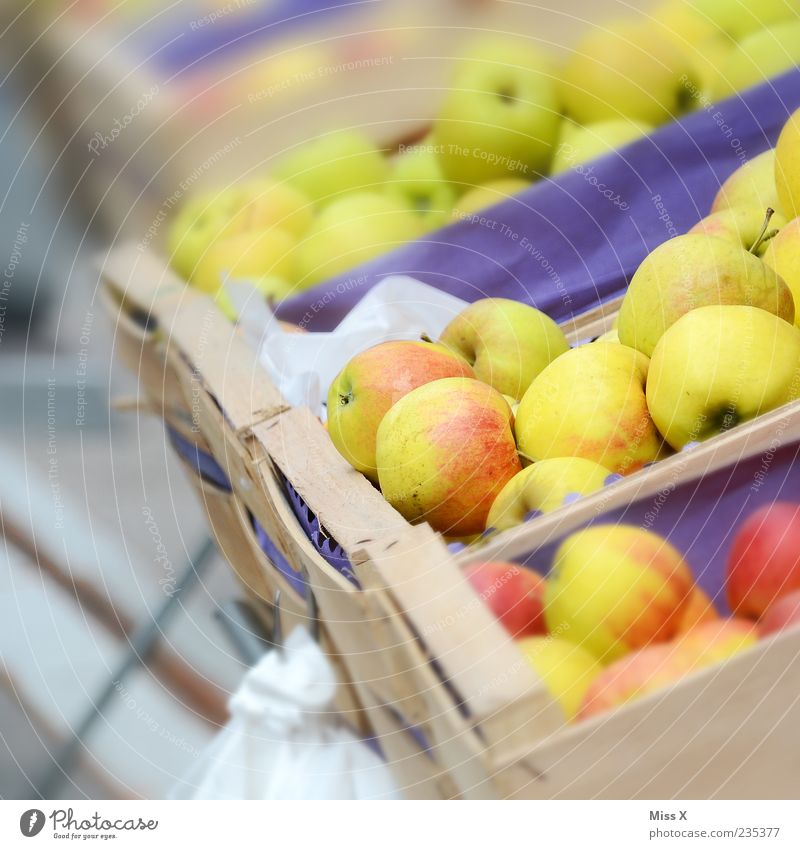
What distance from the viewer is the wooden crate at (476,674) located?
0.33 metres

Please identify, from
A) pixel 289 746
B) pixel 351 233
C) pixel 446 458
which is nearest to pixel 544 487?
pixel 446 458

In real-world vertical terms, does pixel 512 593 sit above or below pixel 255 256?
below

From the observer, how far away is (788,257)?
20.5 inches

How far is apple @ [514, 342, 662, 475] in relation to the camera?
0.47 metres

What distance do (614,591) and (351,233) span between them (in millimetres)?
382

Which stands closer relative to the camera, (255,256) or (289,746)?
(289,746)

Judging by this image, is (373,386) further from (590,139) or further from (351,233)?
(590,139)

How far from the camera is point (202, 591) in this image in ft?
1.72

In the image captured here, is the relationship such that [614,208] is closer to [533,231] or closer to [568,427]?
[533,231]

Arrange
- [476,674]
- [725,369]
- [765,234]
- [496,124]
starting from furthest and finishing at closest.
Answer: [496,124], [765,234], [725,369], [476,674]

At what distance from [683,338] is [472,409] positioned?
112 mm

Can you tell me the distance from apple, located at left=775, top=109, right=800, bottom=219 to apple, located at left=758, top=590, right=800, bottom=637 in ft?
0.93

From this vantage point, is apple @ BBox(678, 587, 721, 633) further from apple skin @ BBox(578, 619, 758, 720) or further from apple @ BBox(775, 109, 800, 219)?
apple @ BBox(775, 109, 800, 219)

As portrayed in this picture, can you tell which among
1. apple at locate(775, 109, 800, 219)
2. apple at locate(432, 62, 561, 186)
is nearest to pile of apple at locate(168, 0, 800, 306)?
apple at locate(432, 62, 561, 186)
